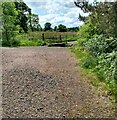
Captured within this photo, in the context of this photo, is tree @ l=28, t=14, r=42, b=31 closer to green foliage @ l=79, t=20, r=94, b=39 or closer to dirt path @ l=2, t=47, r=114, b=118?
green foliage @ l=79, t=20, r=94, b=39

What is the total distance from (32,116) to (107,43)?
5.24 meters

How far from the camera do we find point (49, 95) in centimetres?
652

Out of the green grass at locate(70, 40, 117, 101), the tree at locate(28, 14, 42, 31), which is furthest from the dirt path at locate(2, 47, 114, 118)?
the tree at locate(28, 14, 42, 31)

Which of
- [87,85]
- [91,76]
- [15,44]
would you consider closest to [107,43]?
[91,76]

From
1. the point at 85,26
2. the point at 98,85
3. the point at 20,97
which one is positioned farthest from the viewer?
the point at 85,26

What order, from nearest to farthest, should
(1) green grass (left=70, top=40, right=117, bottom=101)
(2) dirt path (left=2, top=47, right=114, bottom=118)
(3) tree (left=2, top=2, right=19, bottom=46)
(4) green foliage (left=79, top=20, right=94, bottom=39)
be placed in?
(2) dirt path (left=2, top=47, right=114, bottom=118)
(1) green grass (left=70, top=40, right=117, bottom=101)
(4) green foliage (left=79, top=20, right=94, bottom=39)
(3) tree (left=2, top=2, right=19, bottom=46)

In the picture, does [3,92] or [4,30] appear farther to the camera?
[4,30]

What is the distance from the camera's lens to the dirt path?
5.43 metres

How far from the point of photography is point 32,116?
5.23 meters

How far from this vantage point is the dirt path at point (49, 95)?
17.8ft

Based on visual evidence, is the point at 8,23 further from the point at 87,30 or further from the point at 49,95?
the point at 49,95

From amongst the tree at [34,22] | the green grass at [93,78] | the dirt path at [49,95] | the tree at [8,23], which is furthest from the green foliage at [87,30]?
the tree at [34,22]

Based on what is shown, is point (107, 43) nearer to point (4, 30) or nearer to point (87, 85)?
point (87, 85)

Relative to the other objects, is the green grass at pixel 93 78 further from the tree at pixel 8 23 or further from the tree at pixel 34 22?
the tree at pixel 34 22
